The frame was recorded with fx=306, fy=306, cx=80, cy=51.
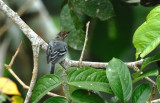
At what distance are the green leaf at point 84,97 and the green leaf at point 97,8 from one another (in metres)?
1.19

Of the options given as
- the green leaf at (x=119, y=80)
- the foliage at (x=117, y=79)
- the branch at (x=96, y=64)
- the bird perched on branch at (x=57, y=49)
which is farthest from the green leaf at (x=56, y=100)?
the bird perched on branch at (x=57, y=49)

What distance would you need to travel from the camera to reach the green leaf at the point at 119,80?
1566mm

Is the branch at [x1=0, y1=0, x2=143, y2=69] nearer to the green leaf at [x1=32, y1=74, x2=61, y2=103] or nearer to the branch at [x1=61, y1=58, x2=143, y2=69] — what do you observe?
the branch at [x1=61, y1=58, x2=143, y2=69]

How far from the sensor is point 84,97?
5.22 feet

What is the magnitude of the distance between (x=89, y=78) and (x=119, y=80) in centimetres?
17

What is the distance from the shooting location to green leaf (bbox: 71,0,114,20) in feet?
8.75

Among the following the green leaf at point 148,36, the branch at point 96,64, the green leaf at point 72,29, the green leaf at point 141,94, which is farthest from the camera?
the green leaf at point 72,29

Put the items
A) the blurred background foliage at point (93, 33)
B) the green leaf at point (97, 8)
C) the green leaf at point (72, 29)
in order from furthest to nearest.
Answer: the blurred background foliage at point (93, 33) → the green leaf at point (72, 29) → the green leaf at point (97, 8)

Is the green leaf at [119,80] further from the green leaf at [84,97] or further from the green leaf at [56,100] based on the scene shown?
the green leaf at [56,100]

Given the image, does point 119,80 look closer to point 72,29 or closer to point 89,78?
point 89,78

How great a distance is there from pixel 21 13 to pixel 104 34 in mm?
907

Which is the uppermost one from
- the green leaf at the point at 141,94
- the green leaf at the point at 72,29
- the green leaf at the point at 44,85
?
the green leaf at the point at 72,29

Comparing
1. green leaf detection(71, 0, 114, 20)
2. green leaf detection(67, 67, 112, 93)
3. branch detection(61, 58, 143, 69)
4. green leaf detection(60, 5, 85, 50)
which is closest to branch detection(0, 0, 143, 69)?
branch detection(61, 58, 143, 69)

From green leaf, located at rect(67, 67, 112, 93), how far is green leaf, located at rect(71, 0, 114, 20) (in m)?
1.09
